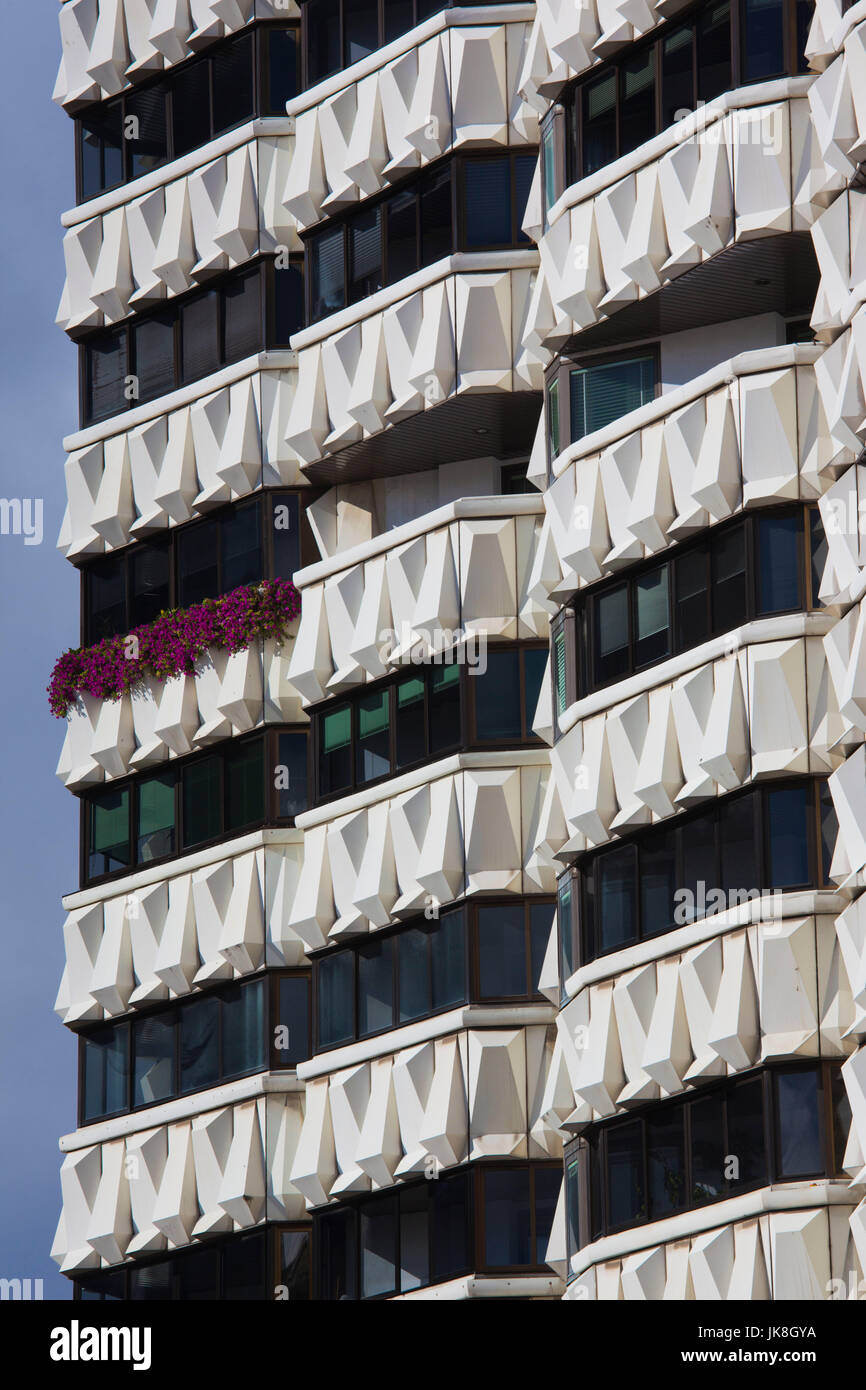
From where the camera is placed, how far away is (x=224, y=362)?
56.9m

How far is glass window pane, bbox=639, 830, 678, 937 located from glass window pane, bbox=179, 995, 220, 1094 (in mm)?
11063

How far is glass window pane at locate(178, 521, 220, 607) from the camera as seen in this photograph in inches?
2221

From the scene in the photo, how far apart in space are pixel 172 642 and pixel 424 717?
663cm

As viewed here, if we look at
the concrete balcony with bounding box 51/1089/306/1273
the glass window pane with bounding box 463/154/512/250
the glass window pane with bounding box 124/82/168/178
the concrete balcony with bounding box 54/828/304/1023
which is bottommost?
the concrete balcony with bounding box 51/1089/306/1273

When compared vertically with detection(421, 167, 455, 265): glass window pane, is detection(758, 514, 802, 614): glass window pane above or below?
below

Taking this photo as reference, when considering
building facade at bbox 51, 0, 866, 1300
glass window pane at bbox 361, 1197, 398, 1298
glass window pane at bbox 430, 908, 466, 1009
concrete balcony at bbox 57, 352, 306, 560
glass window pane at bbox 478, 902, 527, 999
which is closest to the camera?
building facade at bbox 51, 0, 866, 1300

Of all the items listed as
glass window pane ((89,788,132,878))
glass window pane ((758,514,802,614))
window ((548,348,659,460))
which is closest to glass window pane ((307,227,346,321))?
window ((548,348,659,460))

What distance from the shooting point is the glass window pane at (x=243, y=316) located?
5644 cm

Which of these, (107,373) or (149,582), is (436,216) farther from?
(107,373)

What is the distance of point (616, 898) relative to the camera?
46.3 m

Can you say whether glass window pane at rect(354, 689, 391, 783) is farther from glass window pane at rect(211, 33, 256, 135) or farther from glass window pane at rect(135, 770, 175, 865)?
glass window pane at rect(211, 33, 256, 135)
